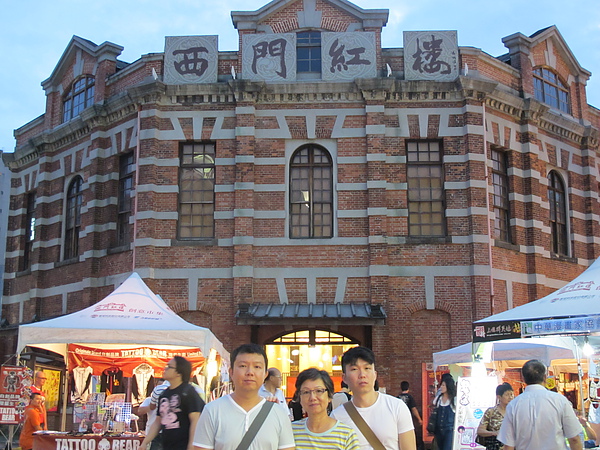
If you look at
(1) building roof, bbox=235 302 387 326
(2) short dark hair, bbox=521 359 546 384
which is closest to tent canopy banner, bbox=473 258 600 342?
(2) short dark hair, bbox=521 359 546 384

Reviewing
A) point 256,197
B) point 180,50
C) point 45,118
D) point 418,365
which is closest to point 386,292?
point 418,365

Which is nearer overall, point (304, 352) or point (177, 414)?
point (177, 414)

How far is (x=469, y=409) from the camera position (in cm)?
1010

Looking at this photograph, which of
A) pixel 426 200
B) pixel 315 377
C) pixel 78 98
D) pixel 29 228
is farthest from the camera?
pixel 29 228

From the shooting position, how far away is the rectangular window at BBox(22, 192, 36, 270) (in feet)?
84.2

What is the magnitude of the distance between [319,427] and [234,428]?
602 mm

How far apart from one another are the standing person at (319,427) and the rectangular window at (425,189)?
48.9ft

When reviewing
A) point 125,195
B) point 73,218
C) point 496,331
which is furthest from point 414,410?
point 73,218

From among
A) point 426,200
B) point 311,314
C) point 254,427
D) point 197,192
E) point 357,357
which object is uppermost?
A: point 197,192

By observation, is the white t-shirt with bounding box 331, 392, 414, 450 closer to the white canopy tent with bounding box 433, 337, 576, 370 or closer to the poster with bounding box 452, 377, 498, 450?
the poster with bounding box 452, 377, 498, 450

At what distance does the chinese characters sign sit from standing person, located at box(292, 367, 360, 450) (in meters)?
16.1

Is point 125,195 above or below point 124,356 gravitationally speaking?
above

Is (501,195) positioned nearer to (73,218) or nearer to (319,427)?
(73,218)

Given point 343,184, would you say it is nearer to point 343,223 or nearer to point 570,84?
point 343,223
